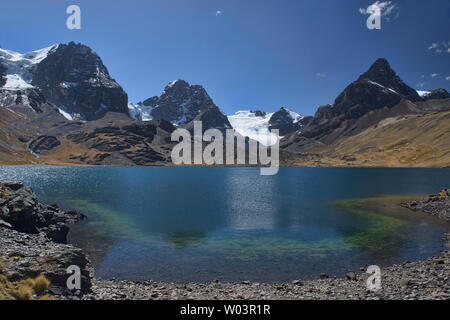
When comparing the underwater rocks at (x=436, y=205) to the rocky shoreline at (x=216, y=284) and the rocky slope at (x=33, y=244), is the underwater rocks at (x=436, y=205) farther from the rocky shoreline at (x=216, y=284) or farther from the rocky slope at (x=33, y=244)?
the rocky slope at (x=33, y=244)

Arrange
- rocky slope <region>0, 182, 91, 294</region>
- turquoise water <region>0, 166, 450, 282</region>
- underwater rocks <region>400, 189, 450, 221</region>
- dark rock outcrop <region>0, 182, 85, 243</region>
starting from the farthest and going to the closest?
1. underwater rocks <region>400, 189, 450, 221</region>
2. dark rock outcrop <region>0, 182, 85, 243</region>
3. turquoise water <region>0, 166, 450, 282</region>
4. rocky slope <region>0, 182, 91, 294</region>

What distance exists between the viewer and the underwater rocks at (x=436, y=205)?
60.6 metres

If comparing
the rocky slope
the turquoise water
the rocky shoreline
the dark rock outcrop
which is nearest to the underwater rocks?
the turquoise water

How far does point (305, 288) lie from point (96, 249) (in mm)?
28694

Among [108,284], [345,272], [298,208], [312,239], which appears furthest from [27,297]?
[298,208]

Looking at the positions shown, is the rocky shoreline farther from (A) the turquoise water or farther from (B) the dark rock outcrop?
(B) the dark rock outcrop

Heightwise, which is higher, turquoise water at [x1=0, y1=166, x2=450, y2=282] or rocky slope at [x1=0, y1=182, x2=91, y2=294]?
rocky slope at [x1=0, y1=182, x2=91, y2=294]

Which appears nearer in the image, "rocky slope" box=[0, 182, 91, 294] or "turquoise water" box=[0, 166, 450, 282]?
"rocky slope" box=[0, 182, 91, 294]

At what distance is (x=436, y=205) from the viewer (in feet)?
218

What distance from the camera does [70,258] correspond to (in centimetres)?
2533

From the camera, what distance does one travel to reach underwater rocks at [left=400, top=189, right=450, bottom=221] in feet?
199

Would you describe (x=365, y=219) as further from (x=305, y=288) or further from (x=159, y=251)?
(x=159, y=251)

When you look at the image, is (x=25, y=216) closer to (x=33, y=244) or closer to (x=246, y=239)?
(x=33, y=244)

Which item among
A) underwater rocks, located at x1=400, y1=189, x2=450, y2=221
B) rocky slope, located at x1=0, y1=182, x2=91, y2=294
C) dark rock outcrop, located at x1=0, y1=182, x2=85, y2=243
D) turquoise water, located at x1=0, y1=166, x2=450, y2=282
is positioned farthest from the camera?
underwater rocks, located at x1=400, y1=189, x2=450, y2=221
